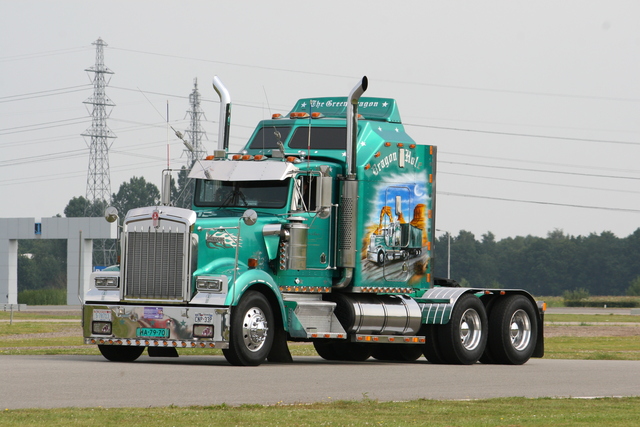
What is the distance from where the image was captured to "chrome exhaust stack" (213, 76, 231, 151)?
22.2 m

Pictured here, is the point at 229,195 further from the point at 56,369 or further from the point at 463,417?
the point at 463,417

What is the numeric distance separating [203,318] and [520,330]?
7753 mm

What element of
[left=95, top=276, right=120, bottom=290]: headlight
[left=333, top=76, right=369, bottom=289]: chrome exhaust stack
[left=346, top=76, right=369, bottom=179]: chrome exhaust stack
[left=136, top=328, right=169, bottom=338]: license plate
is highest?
[left=346, top=76, right=369, bottom=179]: chrome exhaust stack

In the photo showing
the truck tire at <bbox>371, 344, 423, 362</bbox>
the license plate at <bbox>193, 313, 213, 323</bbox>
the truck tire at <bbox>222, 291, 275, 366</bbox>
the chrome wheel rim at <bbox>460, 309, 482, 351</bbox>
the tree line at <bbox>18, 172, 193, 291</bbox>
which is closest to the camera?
the license plate at <bbox>193, 313, 213, 323</bbox>

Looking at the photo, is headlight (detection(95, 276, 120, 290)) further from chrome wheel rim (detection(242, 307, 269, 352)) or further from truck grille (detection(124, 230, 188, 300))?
chrome wheel rim (detection(242, 307, 269, 352))

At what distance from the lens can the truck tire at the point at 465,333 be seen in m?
21.6

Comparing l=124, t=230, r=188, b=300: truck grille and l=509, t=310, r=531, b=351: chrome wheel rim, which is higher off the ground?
l=124, t=230, r=188, b=300: truck grille

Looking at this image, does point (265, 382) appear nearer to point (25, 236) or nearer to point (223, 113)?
A: point (223, 113)

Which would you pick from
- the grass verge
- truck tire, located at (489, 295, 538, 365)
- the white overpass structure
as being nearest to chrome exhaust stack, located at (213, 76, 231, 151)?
truck tire, located at (489, 295, 538, 365)

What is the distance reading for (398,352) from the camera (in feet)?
78.0

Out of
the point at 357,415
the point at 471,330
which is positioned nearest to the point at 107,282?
the point at 471,330

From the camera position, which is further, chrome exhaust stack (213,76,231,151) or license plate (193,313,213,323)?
chrome exhaust stack (213,76,231,151)

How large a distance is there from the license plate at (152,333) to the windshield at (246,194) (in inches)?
109

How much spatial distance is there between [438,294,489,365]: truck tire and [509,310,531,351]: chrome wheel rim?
824mm
